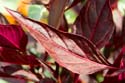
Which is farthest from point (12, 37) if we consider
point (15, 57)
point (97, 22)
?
point (97, 22)

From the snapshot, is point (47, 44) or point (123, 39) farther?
point (123, 39)

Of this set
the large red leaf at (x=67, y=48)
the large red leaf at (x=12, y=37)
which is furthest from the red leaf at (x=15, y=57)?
the large red leaf at (x=67, y=48)

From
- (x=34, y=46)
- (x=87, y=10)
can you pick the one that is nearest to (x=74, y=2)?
(x=87, y=10)

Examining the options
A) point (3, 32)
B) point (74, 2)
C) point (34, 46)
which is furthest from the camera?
point (34, 46)

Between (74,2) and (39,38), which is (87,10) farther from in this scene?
(39,38)

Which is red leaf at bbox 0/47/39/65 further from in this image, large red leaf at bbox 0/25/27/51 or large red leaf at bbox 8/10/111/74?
large red leaf at bbox 8/10/111/74

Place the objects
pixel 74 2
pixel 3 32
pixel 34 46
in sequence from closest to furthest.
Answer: pixel 3 32
pixel 74 2
pixel 34 46
